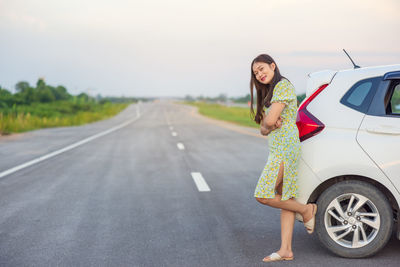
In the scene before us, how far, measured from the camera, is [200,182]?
812 cm

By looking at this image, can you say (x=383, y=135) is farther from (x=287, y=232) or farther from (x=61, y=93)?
(x=61, y=93)

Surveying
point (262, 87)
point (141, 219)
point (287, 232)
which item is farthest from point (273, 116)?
point (141, 219)

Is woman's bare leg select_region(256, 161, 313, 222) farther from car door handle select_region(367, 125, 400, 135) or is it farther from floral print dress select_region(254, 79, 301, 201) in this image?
car door handle select_region(367, 125, 400, 135)

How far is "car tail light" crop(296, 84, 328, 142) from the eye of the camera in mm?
4145

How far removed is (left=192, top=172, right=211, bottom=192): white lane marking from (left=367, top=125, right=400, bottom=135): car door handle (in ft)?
12.6

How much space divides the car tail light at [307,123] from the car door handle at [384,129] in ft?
1.41

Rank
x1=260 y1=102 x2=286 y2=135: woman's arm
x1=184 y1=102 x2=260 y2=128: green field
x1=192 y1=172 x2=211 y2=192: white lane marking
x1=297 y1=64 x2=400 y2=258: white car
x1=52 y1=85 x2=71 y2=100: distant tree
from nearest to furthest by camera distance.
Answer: x1=260 y1=102 x2=286 y2=135: woman's arm, x1=297 y1=64 x2=400 y2=258: white car, x1=192 y1=172 x2=211 y2=192: white lane marking, x1=184 y1=102 x2=260 y2=128: green field, x1=52 y1=85 x2=71 y2=100: distant tree

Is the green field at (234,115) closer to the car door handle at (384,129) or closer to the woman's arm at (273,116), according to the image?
the car door handle at (384,129)

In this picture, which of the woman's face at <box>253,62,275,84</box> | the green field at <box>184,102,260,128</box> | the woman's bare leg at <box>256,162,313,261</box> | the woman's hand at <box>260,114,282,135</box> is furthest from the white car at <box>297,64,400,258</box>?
the green field at <box>184,102,260,128</box>

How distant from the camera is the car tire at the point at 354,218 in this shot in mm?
3947

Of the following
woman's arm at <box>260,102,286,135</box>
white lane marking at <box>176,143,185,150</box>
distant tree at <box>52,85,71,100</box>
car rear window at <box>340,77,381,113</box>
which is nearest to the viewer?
woman's arm at <box>260,102,286,135</box>

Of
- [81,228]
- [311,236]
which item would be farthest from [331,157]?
[81,228]

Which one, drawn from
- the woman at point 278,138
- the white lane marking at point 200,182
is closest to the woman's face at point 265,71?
the woman at point 278,138

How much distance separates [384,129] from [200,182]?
4.60 metres
